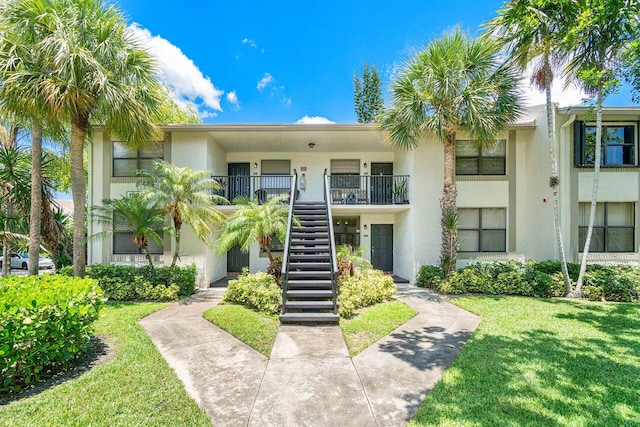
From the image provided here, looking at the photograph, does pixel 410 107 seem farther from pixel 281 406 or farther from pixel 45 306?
pixel 45 306

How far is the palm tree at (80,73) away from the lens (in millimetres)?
6859

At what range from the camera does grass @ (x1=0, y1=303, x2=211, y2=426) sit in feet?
10.2

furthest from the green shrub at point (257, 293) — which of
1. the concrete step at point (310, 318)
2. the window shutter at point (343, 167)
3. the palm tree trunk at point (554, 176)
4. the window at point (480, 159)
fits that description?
the palm tree trunk at point (554, 176)

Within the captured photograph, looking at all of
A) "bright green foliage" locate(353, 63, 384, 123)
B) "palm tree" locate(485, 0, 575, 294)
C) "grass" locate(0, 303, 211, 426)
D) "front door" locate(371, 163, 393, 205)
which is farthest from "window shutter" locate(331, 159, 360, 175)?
"bright green foliage" locate(353, 63, 384, 123)

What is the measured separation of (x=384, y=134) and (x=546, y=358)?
8012mm

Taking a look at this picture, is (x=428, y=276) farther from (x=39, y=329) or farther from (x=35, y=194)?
(x=35, y=194)

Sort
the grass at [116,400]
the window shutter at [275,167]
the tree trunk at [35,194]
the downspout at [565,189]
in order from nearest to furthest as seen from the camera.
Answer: the grass at [116,400] → the tree trunk at [35,194] → the downspout at [565,189] → the window shutter at [275,167]

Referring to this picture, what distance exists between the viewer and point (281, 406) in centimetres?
345

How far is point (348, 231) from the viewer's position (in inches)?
529

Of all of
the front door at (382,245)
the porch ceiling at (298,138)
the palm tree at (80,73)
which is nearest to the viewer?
the palm tree at (80,73)

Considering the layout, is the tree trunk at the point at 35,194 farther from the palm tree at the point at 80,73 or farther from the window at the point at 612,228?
the window at the point at 612,228

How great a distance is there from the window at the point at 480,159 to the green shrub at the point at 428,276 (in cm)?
383

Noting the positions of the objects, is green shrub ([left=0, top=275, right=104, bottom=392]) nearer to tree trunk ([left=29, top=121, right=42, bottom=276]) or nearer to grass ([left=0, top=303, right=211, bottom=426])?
grass ([left=0, top=303, right=211, bottom=426])

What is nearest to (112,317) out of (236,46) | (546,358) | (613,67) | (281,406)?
(281,406)
